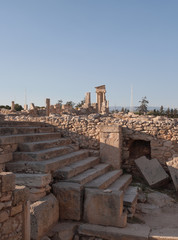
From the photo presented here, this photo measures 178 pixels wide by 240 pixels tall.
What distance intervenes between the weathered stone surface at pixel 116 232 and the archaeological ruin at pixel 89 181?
0.06 ft

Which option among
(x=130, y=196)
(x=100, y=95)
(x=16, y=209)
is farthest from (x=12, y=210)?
(x=100, y=95)

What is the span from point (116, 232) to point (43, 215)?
5.04 feet

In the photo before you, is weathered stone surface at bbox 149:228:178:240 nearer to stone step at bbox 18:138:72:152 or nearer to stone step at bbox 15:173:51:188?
stone step at bbox 15:173:51:188

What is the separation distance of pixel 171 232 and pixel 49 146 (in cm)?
385

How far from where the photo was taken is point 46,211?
495 cm

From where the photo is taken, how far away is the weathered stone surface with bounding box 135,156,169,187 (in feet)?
25.8

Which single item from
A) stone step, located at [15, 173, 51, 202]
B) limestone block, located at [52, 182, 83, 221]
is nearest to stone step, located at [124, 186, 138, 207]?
limestone block, located at [52, 182, 83, 221]

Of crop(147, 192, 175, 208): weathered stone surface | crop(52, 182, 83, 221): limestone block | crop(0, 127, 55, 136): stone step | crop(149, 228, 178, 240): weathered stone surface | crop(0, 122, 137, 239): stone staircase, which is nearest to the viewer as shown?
crop(149, 228, 178, 240): weathered stone surface

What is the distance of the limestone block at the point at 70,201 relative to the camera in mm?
5531

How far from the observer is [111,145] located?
828 centimetres

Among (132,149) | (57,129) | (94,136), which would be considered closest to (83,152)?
(94,136)

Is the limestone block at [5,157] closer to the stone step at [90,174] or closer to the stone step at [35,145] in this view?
the stone step at [35,145]

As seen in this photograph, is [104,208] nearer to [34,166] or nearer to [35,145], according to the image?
[34,166]

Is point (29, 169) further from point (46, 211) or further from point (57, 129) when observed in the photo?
point (57, 129)
